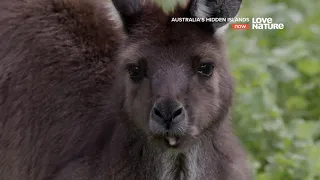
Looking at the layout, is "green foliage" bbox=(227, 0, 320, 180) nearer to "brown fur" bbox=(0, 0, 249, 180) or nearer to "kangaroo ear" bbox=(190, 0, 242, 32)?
"brown fur" bbox=(0, 0, 249, 180)

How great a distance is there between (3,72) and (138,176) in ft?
4.34

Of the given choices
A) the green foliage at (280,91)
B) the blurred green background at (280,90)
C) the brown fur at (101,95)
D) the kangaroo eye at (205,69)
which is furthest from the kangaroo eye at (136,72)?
the green foliage at (280,91)

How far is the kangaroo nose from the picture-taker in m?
7.15

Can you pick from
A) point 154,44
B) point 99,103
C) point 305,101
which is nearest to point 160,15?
point 154,44

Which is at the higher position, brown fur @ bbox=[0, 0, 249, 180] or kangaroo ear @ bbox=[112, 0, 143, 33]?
kangaroo ear @ bbox=[112, 0, 143, 33]

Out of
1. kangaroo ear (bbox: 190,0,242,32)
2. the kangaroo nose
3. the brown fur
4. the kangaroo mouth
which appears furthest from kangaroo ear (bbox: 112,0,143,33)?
the kangaroo mouth

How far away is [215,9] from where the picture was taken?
7500 millimetres

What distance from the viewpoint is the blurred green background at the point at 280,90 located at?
9.17 meters

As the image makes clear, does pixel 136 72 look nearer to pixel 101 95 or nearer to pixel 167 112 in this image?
pixel 167 112

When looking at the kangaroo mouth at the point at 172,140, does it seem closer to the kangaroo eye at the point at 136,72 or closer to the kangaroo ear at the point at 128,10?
the kangaroo eye at the point at 136,72

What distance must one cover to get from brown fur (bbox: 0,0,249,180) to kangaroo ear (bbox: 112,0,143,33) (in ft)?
0.14

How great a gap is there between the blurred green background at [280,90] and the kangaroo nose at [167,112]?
1.95 meters

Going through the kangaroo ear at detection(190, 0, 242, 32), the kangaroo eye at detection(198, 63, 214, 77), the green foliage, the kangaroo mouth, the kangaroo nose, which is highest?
the kangaroo ear at detection(190, 0, 242, 32)

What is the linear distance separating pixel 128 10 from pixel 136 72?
432mm
